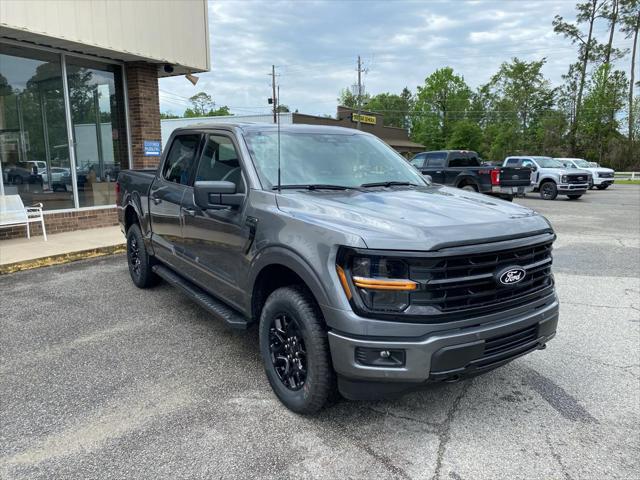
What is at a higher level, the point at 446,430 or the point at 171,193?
the point at 171,193

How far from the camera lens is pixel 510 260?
2771mm

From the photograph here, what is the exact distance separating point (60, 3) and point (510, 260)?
345 inches

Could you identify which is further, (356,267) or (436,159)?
(436,159)

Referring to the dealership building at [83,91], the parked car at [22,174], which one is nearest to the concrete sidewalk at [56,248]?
the dealership building at [83,91]

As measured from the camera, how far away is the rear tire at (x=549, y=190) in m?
19.6

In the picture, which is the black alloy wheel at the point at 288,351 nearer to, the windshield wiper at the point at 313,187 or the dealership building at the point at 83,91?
the windshield wiper at the point at 313,187

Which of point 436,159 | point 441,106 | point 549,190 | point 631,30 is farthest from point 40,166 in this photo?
point 441,106

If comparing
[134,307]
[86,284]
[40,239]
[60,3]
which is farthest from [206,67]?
[134,307]

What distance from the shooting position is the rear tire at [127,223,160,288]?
5.63 meters

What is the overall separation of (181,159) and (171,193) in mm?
362

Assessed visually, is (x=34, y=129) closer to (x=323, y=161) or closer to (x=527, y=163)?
(x=323, y=161)

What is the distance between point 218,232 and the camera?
3775 millimetres

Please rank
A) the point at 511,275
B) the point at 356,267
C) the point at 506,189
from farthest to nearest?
the point at 506,189, the point at 511,275, the point at 356,267

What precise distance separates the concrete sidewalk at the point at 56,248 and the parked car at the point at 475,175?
32.1 feet
